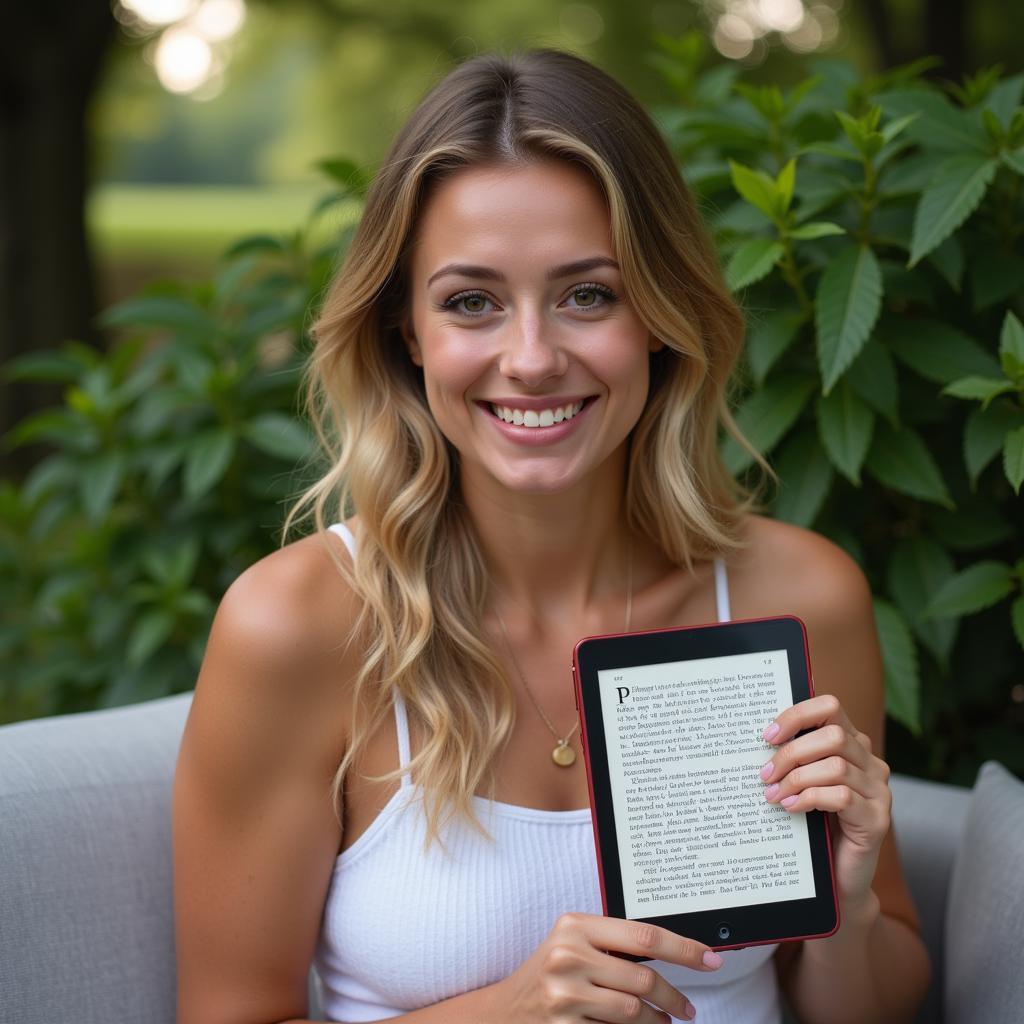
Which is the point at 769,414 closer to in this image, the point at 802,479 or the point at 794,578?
the point at 802,479

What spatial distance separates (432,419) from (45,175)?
7.42m

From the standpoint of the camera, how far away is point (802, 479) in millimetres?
2174

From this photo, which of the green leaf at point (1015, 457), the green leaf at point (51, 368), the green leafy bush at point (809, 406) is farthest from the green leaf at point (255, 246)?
the green leaf at point (1015, 457)

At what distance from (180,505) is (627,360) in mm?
1432

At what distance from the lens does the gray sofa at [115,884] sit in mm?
1659

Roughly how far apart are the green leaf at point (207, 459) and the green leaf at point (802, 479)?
44.8 inches

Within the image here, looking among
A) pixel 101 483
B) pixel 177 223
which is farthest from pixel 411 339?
pixel 177 223

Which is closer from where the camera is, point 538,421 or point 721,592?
point 538,421

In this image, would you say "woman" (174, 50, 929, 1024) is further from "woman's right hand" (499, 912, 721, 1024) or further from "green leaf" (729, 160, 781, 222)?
"green leaf" (729, 160, 781, 222)

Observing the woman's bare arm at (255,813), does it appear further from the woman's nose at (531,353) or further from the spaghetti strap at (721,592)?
the spaghetti strap at (721,592)

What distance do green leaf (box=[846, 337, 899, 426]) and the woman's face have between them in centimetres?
49

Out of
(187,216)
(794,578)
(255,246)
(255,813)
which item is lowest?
(255,813)

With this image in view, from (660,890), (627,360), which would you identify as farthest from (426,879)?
(627,360)

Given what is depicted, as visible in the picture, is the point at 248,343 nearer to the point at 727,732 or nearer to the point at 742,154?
the point at 742,154
